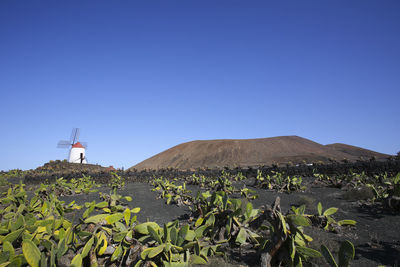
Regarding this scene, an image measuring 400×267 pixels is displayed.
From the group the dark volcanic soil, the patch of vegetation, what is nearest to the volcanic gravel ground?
the dark volcanic soil

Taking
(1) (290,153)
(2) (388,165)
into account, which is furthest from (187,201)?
(1) (290,153)

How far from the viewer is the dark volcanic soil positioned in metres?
3.08

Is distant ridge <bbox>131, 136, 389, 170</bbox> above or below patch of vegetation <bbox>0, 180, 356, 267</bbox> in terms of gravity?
above

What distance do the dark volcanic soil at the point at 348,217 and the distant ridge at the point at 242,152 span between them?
28.5m

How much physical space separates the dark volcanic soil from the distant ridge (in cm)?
2848

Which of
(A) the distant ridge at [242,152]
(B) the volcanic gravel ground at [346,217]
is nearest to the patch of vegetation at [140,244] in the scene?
(B) the volcanic gravel ground at [346,217]

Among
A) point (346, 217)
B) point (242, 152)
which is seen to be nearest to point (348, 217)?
point (346, 217)

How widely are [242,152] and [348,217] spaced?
1394 inches

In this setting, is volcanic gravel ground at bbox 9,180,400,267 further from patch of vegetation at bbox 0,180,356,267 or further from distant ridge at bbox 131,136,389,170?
distant ridge at bbox 131,136,389,170

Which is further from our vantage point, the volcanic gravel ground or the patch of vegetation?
the volcanic gravel ground

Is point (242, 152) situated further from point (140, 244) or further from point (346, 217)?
point (140, 244)

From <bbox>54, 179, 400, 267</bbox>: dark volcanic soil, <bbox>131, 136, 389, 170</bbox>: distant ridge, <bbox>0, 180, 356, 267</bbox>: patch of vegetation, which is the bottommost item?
<bbox>54, 179, 400, 267</bbox>: dark volcanic soil

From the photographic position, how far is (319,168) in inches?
449

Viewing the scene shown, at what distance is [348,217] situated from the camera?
193 inches
